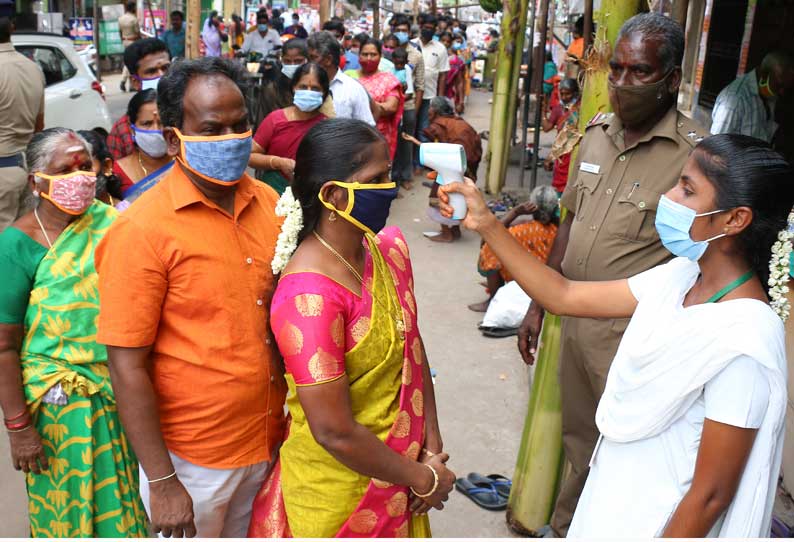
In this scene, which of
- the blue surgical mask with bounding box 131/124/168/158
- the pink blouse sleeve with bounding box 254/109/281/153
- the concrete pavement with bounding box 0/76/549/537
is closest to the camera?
the blue surgical mask with bounding box 131/124/168/158

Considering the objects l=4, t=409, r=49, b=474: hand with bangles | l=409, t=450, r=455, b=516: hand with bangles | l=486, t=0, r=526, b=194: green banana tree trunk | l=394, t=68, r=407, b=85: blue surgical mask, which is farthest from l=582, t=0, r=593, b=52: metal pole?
l=394, t=68, r=407, b=85: blue surgical mask

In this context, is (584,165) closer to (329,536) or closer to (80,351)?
(329,536)

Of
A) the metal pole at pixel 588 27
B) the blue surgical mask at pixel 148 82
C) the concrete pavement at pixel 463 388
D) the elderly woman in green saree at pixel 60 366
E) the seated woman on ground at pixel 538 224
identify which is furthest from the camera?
the seated woman on ground at pixel 538 224

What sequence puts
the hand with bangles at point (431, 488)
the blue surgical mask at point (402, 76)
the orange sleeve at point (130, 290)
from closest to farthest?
the orange sleeve at point (130, 290), the hand with bangles at point (431, 488), the blue surgical mask at point (402, 76)

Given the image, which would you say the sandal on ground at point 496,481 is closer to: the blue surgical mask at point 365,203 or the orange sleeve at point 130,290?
the blue surgical mask at point 365,203

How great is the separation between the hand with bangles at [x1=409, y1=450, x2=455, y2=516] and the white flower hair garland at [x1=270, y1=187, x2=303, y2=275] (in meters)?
0.67

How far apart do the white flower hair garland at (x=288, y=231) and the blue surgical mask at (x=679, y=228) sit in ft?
3.09

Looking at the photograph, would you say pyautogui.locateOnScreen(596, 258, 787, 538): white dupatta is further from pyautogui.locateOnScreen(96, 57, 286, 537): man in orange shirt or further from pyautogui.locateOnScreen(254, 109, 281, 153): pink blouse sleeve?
pyautogui.locateOnScreen(254, 109, 281, 153): pink blouse sleeve

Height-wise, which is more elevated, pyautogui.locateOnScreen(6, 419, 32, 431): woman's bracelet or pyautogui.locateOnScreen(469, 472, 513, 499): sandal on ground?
pyautogui.locateOnScreen(6, 419, 32, 431): woman's bracelet

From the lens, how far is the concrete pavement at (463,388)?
11.7 ft

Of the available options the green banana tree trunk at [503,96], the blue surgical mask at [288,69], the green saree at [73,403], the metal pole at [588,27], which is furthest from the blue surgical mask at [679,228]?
the green banana tree trunk at [503,96]

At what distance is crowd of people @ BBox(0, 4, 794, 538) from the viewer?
1786 mm

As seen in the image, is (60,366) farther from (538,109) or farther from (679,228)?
(538,109)

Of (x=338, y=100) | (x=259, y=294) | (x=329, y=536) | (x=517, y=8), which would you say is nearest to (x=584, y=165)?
(x=259, y=294)
